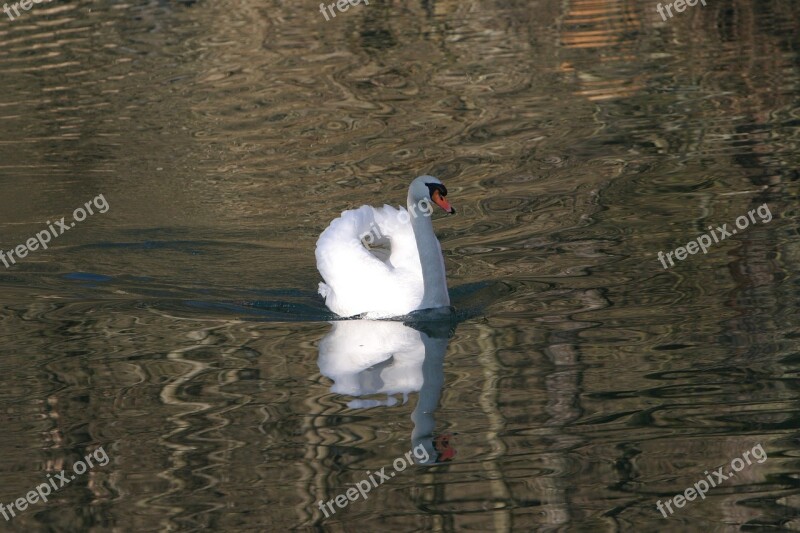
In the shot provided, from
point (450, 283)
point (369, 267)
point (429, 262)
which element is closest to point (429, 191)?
point (429, 262)

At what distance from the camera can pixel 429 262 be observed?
8648 mm

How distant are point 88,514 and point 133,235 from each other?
17.9ft

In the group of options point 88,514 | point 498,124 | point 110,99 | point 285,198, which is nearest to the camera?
point 88,514

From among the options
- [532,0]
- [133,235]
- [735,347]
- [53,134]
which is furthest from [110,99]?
[735,347]

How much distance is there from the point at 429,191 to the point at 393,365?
137cm

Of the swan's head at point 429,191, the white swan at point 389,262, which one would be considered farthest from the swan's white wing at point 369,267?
the swan's head at point 429,191

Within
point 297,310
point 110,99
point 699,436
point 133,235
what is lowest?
point 699,436

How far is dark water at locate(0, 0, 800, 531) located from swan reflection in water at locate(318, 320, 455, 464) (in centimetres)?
3

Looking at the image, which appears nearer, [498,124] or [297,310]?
[297,310]

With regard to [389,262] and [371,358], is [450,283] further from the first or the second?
[371,358]

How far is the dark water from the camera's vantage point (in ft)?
20.0

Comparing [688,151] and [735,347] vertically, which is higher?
[688,151]

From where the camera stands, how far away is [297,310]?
9.27 metres

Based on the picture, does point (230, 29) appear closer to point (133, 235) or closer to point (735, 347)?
point (133, 235)
